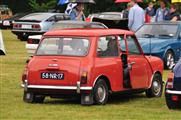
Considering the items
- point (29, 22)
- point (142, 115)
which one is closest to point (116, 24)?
point (29, 22)

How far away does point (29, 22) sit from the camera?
34.7 m

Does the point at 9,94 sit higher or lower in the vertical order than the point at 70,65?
lower

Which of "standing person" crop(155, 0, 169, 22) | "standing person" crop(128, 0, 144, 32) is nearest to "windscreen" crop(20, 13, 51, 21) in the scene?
"standing person" crop(155, 0, 169, 22)

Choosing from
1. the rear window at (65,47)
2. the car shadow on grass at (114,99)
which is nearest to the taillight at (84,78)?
the rear window at (65,47)

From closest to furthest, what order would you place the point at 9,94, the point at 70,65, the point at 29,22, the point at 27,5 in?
1. the point at 70,65
2. the point at 9,94
3. the point at 29,22
4. the point at 27,5

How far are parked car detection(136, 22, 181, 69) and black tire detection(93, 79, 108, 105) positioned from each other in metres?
7.35

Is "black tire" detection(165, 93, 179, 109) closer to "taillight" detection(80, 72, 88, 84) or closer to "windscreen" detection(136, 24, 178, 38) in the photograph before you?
"taillight" detection(80, 72, 88, 84)

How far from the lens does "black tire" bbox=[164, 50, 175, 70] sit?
20.7 meters

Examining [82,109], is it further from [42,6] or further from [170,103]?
[42,6]

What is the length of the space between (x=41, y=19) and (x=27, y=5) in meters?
31.4

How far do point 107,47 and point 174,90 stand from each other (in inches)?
72.6

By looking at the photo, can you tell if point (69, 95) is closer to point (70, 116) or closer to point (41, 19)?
point (70, 116)

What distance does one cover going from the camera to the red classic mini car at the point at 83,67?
12.3 metres

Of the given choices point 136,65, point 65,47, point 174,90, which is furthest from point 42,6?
point 174,90
